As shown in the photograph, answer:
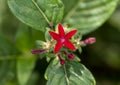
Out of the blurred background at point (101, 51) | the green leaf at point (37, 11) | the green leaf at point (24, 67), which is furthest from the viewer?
the blurred background at point (101, 51)

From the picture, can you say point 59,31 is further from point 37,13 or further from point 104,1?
point 104,1

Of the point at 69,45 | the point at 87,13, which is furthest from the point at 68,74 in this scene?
the point at 87,13

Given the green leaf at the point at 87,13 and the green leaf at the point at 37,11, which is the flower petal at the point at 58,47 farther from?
the green leaf at the point at 87,13

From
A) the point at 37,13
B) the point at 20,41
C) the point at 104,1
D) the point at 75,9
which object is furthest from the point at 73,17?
the point at 37,13

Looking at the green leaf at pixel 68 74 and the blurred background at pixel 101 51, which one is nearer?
the green leaf at pixel 68 74

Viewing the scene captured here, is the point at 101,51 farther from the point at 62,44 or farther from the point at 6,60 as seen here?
the point at 62,44

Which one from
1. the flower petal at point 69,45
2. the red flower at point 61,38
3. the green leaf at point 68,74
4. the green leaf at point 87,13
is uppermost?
the green leaf at point 87,13

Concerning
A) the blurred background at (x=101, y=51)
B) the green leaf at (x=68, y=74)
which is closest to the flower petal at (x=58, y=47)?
the green leaf at (x=68, y=74)
